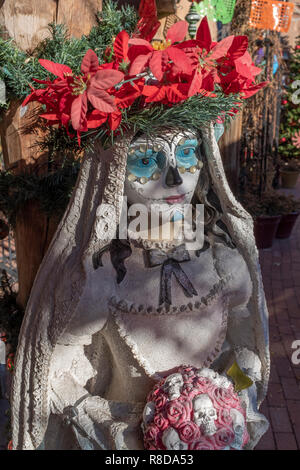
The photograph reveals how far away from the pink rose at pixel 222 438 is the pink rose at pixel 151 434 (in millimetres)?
164

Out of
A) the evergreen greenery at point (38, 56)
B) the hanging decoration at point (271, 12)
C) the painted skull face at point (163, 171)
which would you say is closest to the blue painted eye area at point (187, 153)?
the painted skull face at point (163, 171)

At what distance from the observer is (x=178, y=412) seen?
1.33 meters

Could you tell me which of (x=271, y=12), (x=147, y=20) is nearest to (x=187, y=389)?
(x=147, y=20)

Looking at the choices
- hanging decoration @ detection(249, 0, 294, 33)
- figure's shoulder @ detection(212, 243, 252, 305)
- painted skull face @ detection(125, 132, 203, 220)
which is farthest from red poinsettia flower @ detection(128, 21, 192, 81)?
hanging decoration @ detection(249, 0, 294, 33)

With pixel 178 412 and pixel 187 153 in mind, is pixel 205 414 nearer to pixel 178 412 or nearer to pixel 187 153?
pixel 178 412

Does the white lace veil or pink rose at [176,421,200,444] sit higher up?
the white lace veil

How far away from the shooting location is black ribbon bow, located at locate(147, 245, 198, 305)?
4.91ft

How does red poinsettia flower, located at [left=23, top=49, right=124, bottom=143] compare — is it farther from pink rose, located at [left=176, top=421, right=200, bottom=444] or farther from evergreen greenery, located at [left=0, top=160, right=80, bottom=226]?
pink rose, located at [left=176, top=421, right=200, bottom=444]

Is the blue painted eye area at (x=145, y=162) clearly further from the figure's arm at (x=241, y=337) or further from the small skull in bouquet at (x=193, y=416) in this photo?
the small skull in bouquet at (x=193, y=416)

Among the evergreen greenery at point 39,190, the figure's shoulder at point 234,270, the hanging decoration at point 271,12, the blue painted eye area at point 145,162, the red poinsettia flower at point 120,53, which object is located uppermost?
the red poinsettia flower at point 120,53

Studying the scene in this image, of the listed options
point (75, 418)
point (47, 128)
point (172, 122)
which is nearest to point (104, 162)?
point (172, 122)

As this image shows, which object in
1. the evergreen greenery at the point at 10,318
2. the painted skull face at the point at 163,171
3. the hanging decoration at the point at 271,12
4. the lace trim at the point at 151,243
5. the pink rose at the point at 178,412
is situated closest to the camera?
the pink rose at the point at 178,412

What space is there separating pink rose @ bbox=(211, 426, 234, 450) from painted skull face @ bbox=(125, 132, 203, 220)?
0.67 m

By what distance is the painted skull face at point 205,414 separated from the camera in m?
1.32
